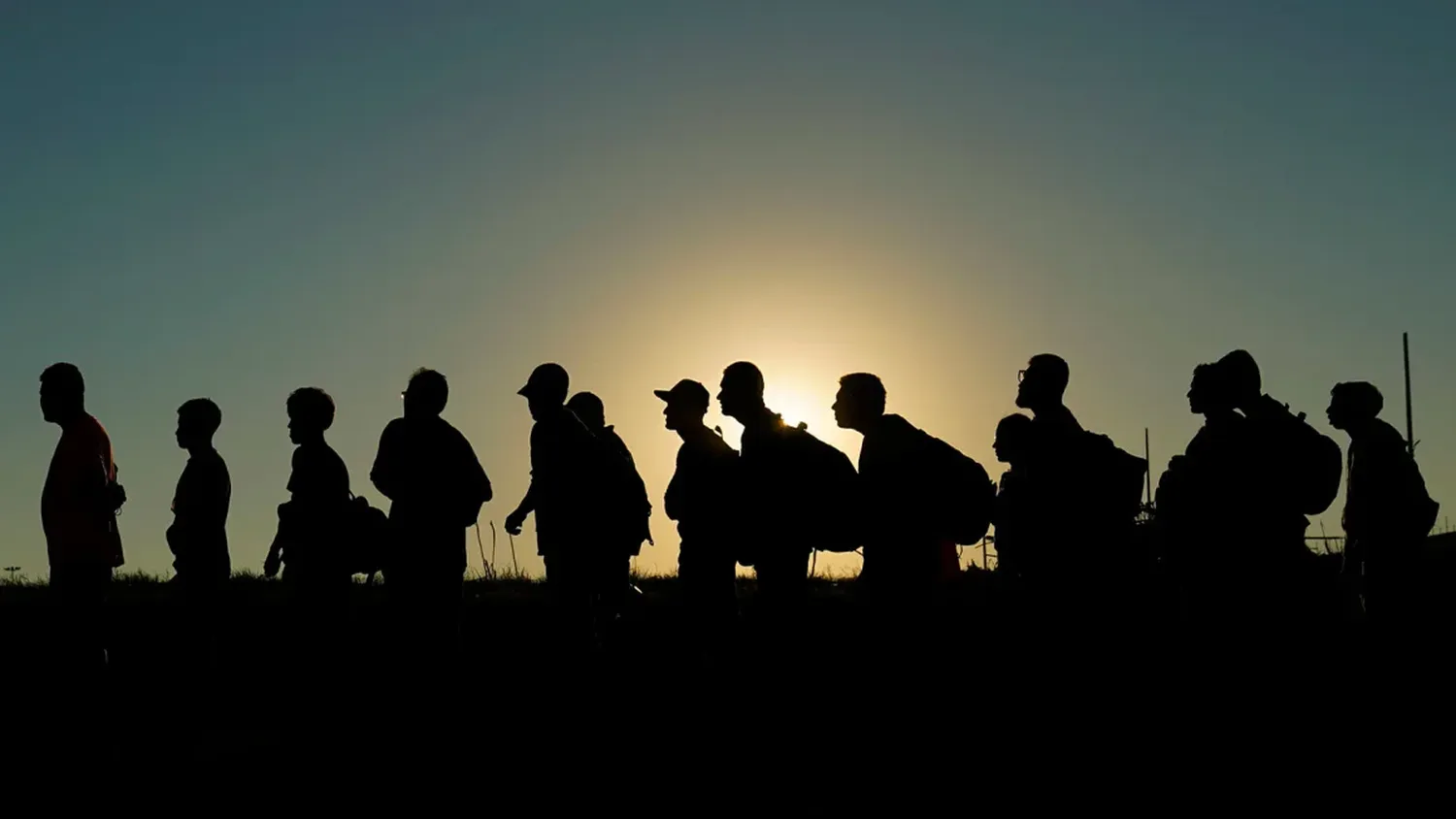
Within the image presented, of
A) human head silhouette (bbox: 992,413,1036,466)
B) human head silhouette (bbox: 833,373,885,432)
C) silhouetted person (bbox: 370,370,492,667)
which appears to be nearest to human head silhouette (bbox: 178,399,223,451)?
silhouetted person (bbox: 370,370,492,667)

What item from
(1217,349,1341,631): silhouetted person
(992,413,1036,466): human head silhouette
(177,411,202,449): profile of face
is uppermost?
(177,411,202,449): profile of face

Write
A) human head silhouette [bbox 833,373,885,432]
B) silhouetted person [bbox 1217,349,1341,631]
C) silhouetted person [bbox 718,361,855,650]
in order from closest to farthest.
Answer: silhouetted person [bbox 1217,349,1341,631] → human head silhouette [bbox 833,373,885,432] → silhouetted person [bbox 718,361,855,650]

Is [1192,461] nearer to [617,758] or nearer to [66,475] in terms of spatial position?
[617,758]

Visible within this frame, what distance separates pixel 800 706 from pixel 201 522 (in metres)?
4.35

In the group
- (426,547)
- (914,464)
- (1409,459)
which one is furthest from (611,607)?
(1409,459)

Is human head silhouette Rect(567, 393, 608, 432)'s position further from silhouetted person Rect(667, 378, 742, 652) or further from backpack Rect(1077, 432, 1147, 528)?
backpack Rect(1077, 432, 1147, 528)

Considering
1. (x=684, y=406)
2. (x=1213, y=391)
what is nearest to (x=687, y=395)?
(x=684, y=406)

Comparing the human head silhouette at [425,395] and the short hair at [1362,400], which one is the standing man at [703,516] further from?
the short hair at [1362,400]

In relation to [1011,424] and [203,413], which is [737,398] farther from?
[203,413]

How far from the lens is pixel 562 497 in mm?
9562

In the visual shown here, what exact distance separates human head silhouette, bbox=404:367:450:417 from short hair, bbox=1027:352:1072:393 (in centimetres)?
363

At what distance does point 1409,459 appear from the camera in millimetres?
10070

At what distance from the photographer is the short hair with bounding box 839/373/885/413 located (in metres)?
8.16

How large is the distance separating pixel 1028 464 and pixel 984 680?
4.57 feet
